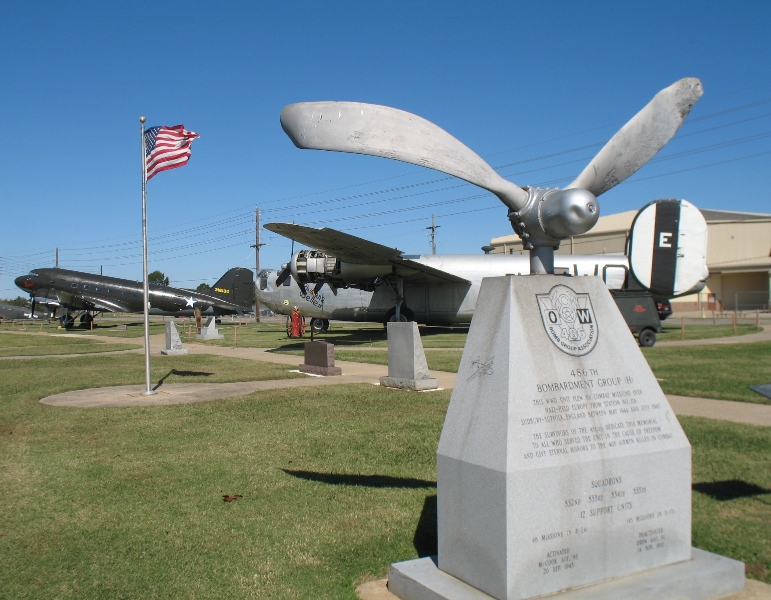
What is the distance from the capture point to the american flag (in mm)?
11805

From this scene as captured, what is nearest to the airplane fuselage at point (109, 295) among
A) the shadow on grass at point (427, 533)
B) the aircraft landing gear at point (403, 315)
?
the aircraft landing gear at point (403, 315)

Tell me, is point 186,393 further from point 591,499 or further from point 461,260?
point 461,260

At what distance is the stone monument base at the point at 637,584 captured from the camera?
3.40m

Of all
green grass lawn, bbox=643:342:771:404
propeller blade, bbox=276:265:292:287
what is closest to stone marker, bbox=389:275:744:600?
green grass lawn, bbox=643:342:771:404

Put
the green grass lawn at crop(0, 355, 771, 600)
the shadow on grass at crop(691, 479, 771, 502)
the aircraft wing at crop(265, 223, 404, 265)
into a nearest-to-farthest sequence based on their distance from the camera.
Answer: the green grass lawn at crop(0, 355, 771, 600)
the shadow on grass at crop(691, 479, 771, 502)
the aircraft wing at crop(265, 223, 404, 265)

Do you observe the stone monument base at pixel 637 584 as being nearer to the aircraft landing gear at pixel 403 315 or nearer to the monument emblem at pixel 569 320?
the monument emblem at pixel 569 320

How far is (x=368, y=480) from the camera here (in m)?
6.02

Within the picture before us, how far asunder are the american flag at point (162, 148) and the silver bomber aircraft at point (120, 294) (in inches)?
1358

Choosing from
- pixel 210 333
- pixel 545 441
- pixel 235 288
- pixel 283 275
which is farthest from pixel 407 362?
pixel 235 288

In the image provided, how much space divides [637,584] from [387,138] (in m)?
2.70

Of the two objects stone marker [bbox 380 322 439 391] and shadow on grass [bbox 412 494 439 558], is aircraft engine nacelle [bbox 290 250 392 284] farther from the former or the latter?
shadow on grass [bbox 412 494 439 558]

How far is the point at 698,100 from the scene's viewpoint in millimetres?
4117

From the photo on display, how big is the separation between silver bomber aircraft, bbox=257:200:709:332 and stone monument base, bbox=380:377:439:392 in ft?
28.7

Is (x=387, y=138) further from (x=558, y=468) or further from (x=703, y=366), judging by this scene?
(x=703, y=366)
